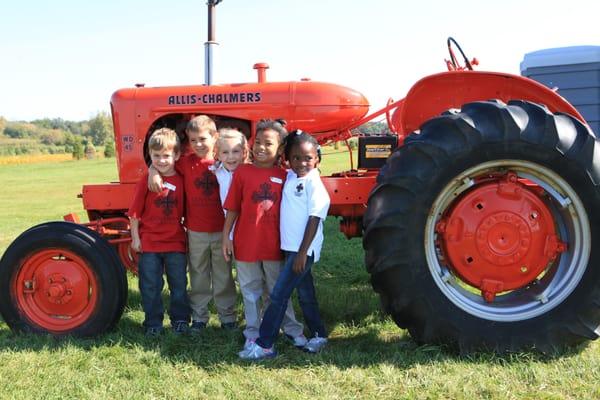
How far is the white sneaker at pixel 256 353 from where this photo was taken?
2.95 metres

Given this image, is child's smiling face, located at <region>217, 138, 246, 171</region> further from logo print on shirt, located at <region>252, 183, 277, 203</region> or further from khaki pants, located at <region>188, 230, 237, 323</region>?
khaki pants, located at <region>188, 230, 237, 323</region>

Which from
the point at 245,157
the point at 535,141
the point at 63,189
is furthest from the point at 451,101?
the point at 63,189

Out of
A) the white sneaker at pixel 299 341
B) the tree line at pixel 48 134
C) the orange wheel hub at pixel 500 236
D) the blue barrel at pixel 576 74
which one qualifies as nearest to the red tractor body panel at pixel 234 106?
the orange wheel hub at pixel 500 236

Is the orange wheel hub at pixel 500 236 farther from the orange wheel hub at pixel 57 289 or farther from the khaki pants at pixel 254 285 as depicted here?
the orange wheel hub at pixel 57 289

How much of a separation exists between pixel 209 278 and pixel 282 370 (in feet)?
3.17

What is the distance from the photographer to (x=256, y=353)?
296 cm

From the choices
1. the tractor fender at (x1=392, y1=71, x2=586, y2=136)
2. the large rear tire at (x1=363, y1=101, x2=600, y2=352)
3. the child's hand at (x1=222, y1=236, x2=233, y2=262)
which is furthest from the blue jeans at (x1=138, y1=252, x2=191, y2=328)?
the tractor fender at (x1=392, y1=71, x2=586, y2=136)

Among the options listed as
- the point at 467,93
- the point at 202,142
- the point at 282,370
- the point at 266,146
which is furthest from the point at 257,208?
the point at 467,93

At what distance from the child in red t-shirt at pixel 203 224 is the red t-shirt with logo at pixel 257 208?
0.31m

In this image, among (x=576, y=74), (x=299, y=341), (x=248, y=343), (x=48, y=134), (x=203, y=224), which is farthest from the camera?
(x=48, y=134)

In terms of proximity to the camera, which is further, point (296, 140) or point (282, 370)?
point (296, 140)

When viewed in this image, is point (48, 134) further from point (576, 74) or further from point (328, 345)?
point (328, 345)

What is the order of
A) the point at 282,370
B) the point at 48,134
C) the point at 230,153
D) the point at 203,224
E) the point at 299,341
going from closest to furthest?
the point at 282,370, the point at 299,341, the point at 230,153, the point at 203,224, the point at 48,134

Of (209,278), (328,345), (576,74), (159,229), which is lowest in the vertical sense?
(328,345)
